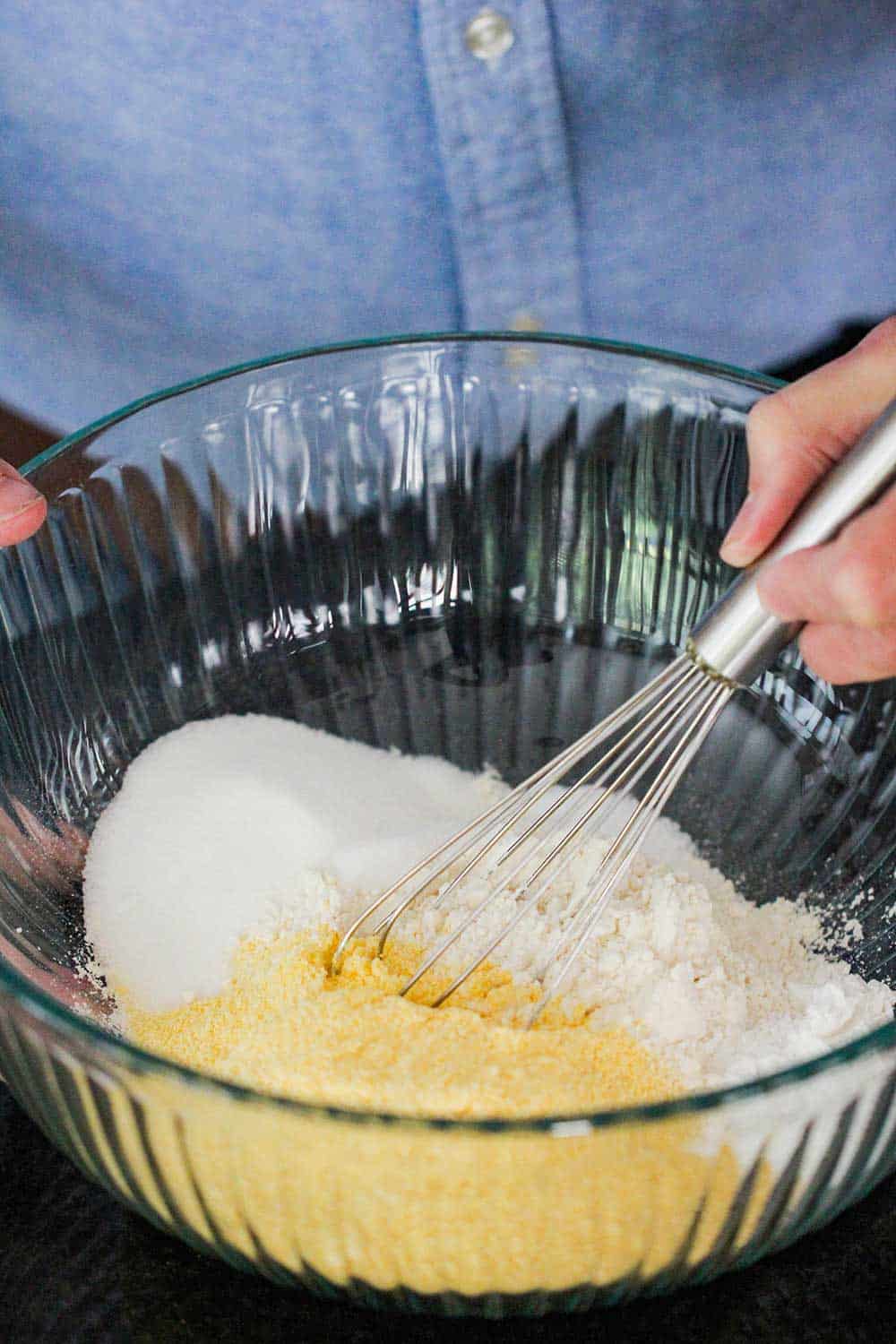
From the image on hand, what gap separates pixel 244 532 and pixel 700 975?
365 mm

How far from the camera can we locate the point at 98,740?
701mm

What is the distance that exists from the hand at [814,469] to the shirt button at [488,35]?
0.26m

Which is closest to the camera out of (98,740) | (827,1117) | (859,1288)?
(827,1117)

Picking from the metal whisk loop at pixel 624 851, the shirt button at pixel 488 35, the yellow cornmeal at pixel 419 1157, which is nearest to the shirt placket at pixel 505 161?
the shirt button at pixel 488 35

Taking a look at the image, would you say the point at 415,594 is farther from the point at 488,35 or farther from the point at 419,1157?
the point at 419,1157

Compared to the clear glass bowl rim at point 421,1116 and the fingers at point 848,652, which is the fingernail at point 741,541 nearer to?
the fingers at point 848,652

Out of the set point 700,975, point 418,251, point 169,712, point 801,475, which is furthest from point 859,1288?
point 418,251

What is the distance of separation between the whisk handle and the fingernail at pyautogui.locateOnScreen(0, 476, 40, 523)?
32cm

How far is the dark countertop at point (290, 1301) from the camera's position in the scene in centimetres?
49

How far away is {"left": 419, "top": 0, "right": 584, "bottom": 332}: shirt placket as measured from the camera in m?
0.71

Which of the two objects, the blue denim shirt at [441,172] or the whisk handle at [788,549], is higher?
the blue denim shirt at [441,172]

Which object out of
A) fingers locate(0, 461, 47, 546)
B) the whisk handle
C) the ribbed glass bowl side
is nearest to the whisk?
the whisk handle

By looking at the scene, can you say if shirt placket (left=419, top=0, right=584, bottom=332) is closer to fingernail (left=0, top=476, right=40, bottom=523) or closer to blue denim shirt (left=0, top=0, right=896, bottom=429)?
blue denim shirt (left=0, top=0, right=896, bottom=429)

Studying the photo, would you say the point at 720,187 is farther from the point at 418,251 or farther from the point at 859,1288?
the point at 859,1288
